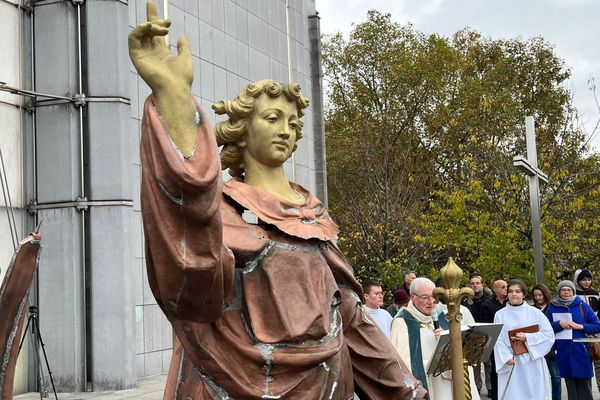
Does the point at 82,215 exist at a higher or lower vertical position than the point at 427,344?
higher

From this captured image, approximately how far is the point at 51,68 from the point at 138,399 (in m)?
4.87

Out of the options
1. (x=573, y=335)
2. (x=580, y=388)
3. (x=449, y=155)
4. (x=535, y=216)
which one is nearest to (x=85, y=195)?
(x=573, y=335)

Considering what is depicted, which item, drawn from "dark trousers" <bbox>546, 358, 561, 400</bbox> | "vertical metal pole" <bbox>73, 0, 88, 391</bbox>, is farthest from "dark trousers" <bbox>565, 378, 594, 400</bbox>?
"vertical metal pole" <bbox>73, 0, 88, 391</bbox>

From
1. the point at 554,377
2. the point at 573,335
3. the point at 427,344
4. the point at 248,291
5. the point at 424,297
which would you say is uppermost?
the point at 248,291

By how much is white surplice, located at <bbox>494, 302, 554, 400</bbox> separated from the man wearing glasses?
2.28m

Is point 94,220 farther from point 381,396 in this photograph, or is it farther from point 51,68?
point 381,396

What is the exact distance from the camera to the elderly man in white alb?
290 inches

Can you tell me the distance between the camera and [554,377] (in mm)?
10477

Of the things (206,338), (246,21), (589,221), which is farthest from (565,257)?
(206,338)

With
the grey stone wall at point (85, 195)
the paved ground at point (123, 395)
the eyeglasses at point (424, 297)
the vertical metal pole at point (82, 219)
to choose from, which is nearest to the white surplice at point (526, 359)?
the eyeglasses at point (424, 297)

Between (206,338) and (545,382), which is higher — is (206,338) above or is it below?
above

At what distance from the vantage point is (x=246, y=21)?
53.0ft

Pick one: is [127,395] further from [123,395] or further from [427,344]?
[427,344]

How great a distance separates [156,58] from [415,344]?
5275mm
